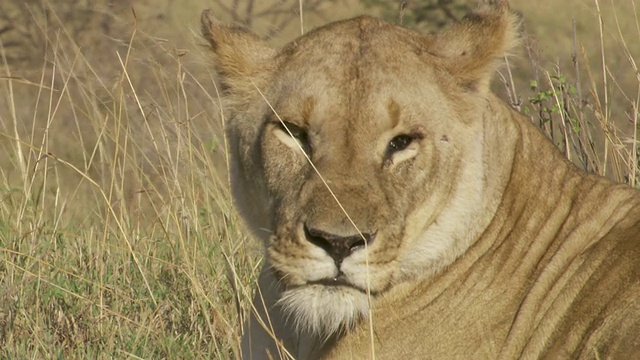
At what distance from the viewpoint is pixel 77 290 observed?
5.27 meters

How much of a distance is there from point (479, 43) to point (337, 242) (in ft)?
2.96

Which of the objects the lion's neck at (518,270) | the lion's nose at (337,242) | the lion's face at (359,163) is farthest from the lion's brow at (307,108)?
the lion's neck at (518,270)

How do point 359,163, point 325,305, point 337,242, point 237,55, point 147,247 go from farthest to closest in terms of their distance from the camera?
1. point 147,247
2. point 237,55
3. point 359,163
4. point 325,305
5. point 337,242

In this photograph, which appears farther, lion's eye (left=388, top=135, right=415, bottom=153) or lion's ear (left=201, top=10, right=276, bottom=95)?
lion's ear (left=201, top=10, right=276, bottom=95)

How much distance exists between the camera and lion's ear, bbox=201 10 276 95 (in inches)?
167

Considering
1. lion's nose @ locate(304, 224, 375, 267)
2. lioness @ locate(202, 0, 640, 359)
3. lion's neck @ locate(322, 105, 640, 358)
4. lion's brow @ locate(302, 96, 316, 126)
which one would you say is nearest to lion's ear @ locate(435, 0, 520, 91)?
lioness @ locate(202, 0, 640, 359)

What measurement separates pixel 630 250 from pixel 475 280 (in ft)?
1.42

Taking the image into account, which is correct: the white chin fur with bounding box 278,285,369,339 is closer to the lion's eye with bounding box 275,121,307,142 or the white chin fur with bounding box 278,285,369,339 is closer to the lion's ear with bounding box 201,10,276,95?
the lion's eye with bounding box 275,121,307,142

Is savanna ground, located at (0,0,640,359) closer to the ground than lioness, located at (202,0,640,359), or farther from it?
closer to the ground

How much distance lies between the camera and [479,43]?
4.16 m

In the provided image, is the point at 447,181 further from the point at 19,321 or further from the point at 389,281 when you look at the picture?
the point at 19,321

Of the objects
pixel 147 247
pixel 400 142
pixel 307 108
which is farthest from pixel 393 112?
pixel 147 247

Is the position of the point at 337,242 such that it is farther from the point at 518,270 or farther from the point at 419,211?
the point at 518,270

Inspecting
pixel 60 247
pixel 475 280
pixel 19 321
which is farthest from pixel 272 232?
pixel 60 247
